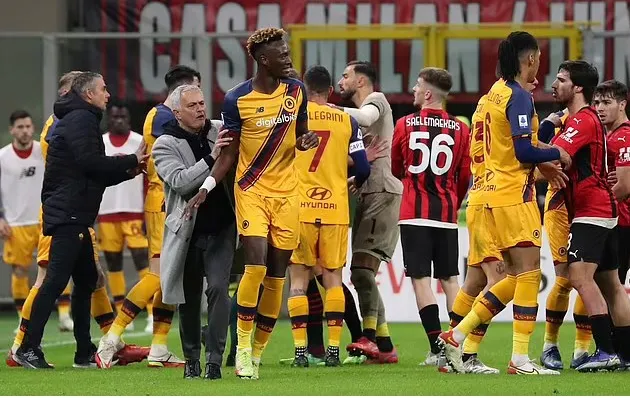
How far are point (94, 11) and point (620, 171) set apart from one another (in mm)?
10825

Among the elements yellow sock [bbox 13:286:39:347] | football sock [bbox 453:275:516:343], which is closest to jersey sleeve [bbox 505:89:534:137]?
football sock [bbox 453:275:516:343]

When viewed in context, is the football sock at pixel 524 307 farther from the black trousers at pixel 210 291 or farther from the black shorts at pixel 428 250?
the black trousers at pixel 210 291

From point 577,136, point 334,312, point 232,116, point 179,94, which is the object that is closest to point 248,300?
point 232,116

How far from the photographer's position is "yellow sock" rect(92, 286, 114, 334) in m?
12.1

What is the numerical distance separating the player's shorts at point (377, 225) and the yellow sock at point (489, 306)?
237cm

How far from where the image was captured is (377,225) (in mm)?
12633

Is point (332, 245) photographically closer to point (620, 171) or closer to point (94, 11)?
point (620, 171)

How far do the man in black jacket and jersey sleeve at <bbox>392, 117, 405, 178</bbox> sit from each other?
202 cm

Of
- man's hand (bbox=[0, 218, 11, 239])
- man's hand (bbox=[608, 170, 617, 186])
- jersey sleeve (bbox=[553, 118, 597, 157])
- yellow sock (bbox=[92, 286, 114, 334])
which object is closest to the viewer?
jersey sleeve (bbox=[553, 118, 597, 157])

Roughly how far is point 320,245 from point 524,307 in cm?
226

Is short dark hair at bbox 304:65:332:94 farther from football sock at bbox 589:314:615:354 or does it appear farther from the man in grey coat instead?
football sock at bbox 589:314:615:354

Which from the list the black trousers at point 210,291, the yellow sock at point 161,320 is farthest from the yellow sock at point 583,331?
the yellow sock at point 161,320

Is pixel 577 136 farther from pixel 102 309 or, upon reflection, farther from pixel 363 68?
pixel 102 309

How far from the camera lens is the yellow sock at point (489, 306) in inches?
404
